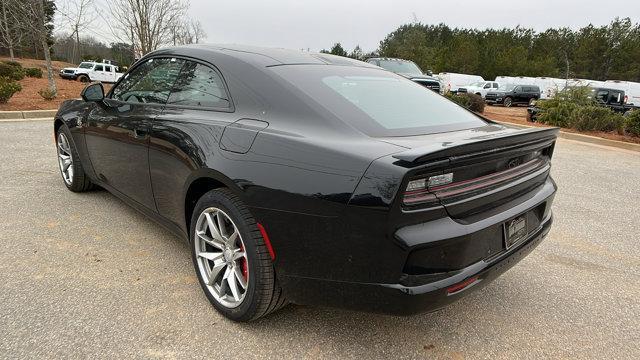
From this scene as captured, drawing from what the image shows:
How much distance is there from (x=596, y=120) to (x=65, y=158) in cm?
1199

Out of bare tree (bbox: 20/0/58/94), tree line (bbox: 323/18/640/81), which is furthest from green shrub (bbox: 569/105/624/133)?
tree line (bbox: 323/18/640/81)

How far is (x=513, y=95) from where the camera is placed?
28.4m

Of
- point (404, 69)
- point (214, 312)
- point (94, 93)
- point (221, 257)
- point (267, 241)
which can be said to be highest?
point (404, 69)

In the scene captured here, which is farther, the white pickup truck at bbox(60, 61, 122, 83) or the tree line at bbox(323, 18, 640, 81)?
the tree line at bbox(323, 18, 640, 81)

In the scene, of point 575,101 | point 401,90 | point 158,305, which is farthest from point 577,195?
point 575,101

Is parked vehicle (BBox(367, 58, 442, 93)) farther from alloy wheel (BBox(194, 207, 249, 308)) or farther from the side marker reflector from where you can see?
the side marker reflector

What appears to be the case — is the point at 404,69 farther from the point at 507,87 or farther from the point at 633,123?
the point at 507,87

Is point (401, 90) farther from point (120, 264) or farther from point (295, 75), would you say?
point (120, 264)

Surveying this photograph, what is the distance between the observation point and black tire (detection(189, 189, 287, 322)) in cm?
208

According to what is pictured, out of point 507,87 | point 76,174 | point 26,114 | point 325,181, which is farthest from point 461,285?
point 507,87

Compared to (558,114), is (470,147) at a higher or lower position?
higher

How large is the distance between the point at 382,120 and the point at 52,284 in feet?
7.18

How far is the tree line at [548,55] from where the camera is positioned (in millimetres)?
52406

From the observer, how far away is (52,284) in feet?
8.59
